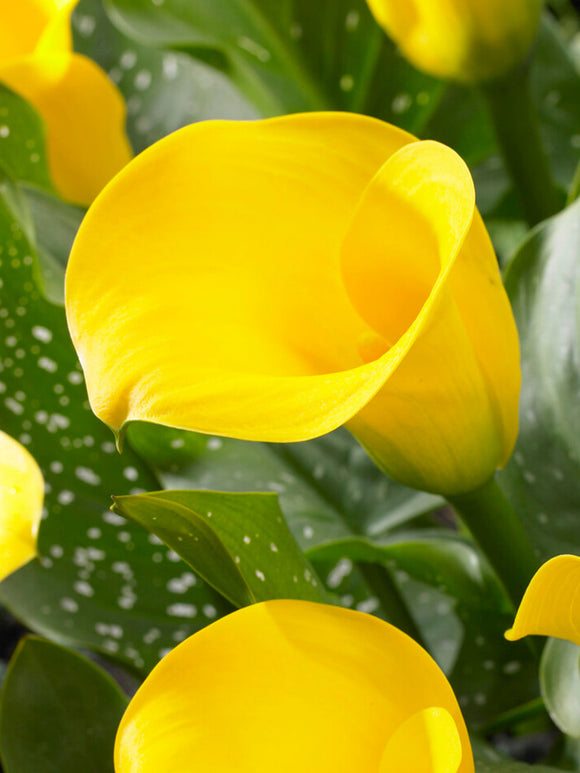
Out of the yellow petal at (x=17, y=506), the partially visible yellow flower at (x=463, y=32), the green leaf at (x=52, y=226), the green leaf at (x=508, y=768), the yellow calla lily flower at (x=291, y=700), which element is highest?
the partially visible yellow flower at (x=463, y=32)

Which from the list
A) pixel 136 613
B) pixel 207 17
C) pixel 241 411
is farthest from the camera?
pixel 207 17

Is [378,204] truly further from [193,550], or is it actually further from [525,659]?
[525,659]

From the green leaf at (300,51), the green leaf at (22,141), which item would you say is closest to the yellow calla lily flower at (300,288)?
the green leaf at (22,141)

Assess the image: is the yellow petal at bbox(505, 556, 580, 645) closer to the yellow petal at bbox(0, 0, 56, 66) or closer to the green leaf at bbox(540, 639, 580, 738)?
the green leaf at bbox(540, 639, 580, 738)

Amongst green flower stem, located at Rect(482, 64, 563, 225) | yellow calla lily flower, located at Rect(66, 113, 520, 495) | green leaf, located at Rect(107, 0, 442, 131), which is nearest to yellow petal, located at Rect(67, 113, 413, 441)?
yellow calla lily flower, located at Rect(66, 113, 520, 495)

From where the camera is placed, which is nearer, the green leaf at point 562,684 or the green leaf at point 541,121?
the green leaf at point 562,684

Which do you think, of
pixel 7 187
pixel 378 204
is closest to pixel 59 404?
pixel 7 187

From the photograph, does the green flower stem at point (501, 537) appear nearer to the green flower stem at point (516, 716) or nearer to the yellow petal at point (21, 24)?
the green flower stem at point (516, 716)
